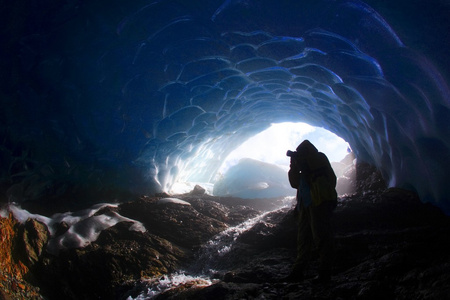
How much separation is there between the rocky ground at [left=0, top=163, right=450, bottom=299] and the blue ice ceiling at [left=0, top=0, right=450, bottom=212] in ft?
2.39

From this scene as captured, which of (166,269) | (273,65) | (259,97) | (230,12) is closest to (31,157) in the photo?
(166,269)

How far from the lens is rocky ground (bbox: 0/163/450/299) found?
89.1 inches

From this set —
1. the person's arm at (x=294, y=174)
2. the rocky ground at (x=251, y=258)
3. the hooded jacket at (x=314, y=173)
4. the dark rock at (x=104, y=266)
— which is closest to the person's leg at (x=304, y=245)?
the rocky ground at (x=251, y=258)

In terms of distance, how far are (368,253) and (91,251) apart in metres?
4.85

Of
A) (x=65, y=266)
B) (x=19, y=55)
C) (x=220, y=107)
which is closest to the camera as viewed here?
(x=19, y=55)

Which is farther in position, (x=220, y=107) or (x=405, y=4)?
(x=220, y=107)

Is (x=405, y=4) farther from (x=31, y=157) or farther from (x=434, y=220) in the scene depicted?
(x=31, y=157)

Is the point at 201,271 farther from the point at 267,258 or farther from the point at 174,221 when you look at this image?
the point at 174,221

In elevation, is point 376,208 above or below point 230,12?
below

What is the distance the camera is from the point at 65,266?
405 centimetres

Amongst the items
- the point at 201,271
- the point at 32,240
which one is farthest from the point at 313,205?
the point at 32,240

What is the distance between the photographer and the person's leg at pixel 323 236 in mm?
2387

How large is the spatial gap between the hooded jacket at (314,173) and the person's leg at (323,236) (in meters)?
0.10

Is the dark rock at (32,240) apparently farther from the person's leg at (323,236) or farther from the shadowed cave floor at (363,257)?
the person's leg at (323,236)
